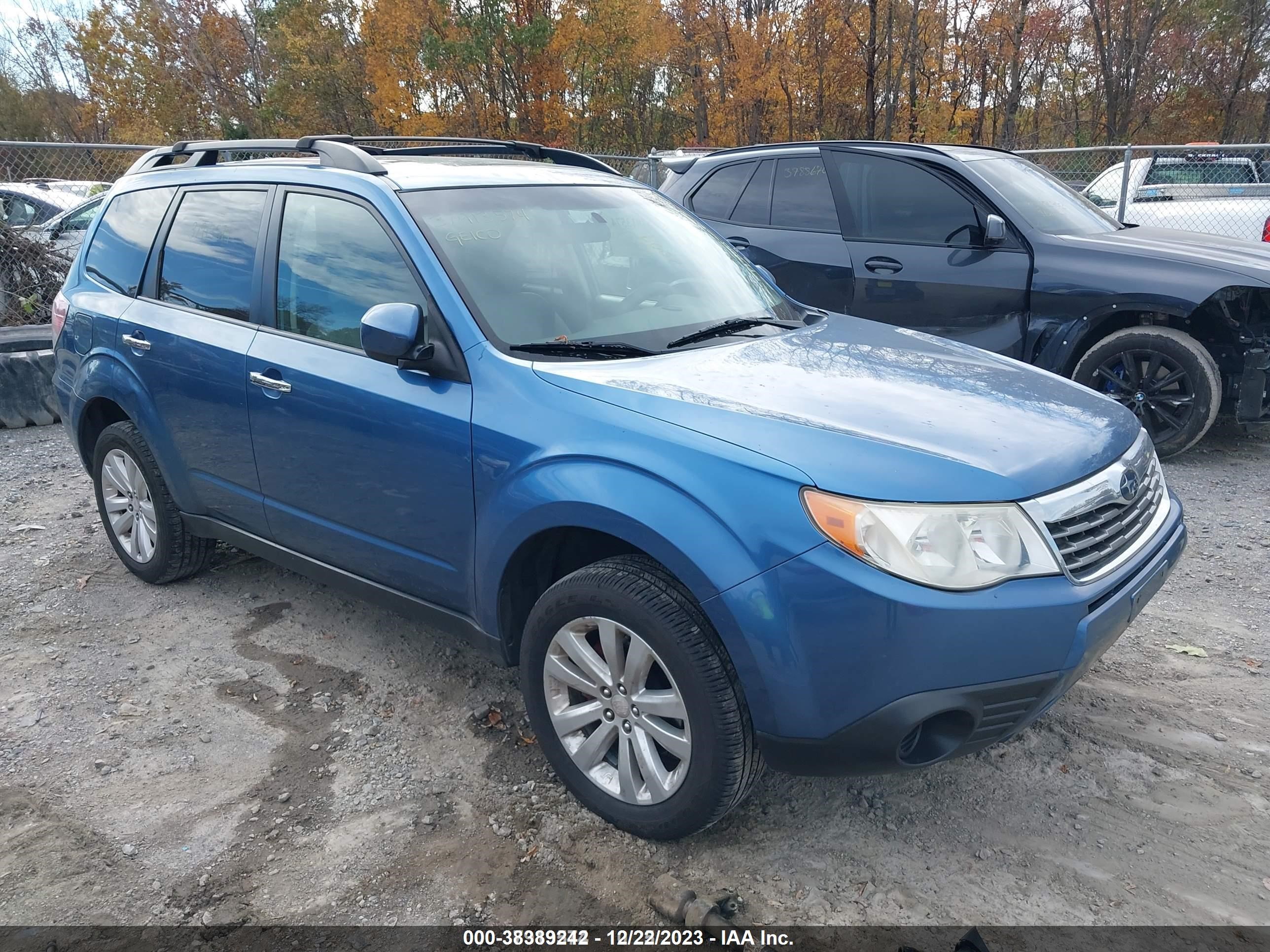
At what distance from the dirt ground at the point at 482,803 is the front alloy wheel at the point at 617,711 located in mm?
213

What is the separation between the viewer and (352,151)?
11.3ft

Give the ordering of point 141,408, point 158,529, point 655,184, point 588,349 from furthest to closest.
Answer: point 655,184 → point 158,529 → point 141,408 → point 588,349

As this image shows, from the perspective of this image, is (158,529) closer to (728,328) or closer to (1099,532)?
(728,328)

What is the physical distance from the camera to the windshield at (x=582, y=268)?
309 centimetres

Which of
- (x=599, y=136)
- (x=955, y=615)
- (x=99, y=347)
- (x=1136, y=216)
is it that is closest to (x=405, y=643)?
(x=99, y=347)

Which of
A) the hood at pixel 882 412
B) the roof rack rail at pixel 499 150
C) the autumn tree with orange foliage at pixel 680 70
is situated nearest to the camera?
the hood at pixel 882 412

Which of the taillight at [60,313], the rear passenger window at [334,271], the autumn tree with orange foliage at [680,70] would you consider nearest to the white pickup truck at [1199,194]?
the rear passenger window at [334,271]

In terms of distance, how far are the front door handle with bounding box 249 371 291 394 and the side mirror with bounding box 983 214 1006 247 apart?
172 inches

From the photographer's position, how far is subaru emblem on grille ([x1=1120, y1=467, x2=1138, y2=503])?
103 inches

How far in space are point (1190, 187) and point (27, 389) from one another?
12.1 meters

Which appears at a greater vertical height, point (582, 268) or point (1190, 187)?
point (1190, 187)

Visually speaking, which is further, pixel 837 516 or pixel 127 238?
pixel 127 238

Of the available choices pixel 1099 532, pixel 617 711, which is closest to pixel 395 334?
pixel 617 711

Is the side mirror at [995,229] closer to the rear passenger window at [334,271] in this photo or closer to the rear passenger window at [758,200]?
the rear passenger window at [758,200]
